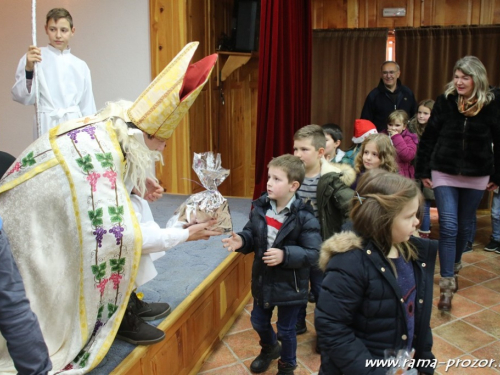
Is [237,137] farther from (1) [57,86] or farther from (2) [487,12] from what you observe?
(2) [487,12]

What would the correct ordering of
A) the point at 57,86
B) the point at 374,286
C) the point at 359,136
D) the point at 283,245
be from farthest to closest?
the point at 359,136
the point at 57,86
the point at 283,245
the point at 374,286

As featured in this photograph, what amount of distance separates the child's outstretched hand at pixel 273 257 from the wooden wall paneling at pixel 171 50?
2265 millimetres

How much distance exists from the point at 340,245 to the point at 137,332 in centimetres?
88

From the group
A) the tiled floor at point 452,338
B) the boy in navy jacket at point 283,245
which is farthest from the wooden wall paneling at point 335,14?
the boy in navy jacket at point 283,245

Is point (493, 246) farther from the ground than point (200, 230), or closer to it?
closer to it

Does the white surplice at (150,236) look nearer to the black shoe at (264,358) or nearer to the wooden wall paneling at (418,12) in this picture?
the black shoe at (264,358)

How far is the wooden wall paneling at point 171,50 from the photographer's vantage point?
411 centimetres

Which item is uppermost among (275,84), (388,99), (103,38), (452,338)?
(103,38)

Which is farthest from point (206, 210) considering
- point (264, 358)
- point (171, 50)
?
point (171, 50)

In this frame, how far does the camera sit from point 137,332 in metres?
1.93

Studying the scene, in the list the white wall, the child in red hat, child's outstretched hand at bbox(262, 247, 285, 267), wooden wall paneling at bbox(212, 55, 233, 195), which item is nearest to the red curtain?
the child in red hat

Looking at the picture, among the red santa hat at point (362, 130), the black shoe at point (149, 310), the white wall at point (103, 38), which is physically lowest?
the black shoe at point (149, 310)

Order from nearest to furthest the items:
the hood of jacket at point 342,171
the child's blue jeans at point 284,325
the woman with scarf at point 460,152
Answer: the child's blue jeans at point 284,325, the hood of jacket at point 342,171, the woman with scarf at point 460,152

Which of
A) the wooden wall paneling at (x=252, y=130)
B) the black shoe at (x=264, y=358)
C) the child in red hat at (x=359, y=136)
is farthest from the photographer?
the wooden wall paneling at (x=252, y=130)
